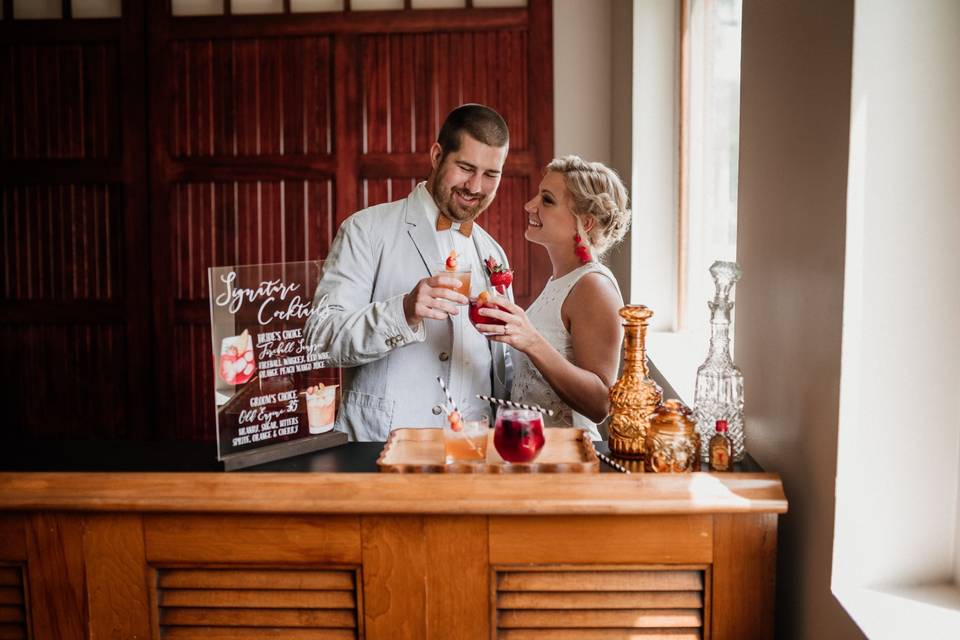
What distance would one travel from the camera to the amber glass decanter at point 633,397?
156 centimetres

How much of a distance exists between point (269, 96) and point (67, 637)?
292 centimetres

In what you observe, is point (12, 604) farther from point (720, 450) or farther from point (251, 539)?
point (720, 450)

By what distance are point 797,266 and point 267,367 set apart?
99cm

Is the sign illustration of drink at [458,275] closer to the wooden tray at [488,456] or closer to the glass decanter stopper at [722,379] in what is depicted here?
the wooden tray at [488,456]

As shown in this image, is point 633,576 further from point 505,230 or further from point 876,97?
point 505,230

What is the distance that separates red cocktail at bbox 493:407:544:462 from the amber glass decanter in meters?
0.18

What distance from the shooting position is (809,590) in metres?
1.28

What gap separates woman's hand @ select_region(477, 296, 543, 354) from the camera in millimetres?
1902

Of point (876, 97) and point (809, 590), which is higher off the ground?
point (876, 97)

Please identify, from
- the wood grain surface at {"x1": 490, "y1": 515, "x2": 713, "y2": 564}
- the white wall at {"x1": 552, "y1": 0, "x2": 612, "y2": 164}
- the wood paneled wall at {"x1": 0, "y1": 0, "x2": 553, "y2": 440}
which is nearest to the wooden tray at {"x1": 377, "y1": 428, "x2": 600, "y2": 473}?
the wood grain surface at {"x1": 490, "y1": 515, "x2": 713, "y2": 564}

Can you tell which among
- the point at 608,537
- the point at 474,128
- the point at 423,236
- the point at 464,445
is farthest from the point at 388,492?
the point at 474,128

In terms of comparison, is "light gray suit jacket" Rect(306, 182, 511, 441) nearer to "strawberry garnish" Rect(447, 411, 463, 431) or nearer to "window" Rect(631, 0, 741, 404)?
"strawberry garnish" Rect(447, 411, 463, 431)

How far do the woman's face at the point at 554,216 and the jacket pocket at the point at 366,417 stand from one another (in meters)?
0.64

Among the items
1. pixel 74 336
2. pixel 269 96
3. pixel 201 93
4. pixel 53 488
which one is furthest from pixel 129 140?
pixel 53 488
